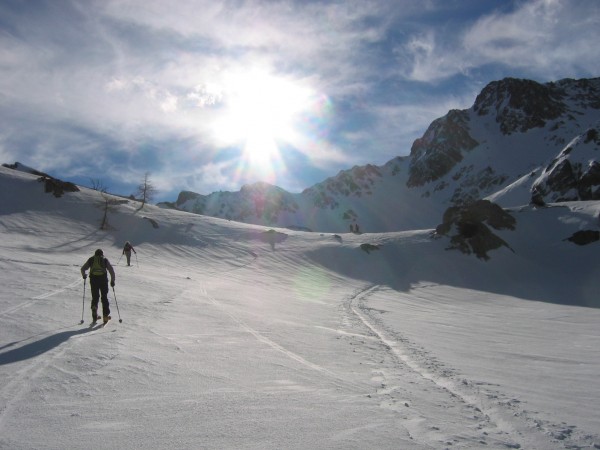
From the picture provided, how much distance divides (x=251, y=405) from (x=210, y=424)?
0.67 m

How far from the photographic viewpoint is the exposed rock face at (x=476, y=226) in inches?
1677

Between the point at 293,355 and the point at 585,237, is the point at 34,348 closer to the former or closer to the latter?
the point at 293,355

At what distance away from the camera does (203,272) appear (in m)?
27.6

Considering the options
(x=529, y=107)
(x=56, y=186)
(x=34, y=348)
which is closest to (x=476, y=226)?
(x=34, y=348)

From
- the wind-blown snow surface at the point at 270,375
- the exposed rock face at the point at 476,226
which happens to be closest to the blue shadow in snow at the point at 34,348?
the wind-blown snow surface at the point at 270,375

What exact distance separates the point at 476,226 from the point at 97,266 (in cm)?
4302

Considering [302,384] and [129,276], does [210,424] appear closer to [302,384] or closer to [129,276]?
[302,384]

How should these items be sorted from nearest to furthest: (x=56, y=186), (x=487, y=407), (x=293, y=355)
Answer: (x=487, y=407)
(x=293, y=355)
(x=56, y=186)

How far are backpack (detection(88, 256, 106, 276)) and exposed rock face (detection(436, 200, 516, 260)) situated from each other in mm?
39468

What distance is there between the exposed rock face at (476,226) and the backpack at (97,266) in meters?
39.5

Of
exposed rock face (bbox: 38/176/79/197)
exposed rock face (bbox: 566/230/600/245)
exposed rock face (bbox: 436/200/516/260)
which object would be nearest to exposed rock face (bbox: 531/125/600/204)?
exposed rock face (bbox: 436/200/516/260)

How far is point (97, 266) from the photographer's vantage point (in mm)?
9984

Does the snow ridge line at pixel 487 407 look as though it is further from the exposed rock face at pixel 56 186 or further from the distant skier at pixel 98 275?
the exposed rock face at pixel 56 186

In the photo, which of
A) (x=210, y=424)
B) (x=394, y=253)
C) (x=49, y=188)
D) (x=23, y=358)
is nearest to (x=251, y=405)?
(x=210, y=424)
